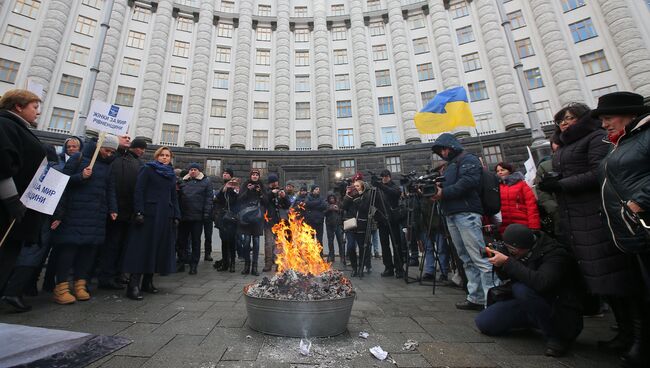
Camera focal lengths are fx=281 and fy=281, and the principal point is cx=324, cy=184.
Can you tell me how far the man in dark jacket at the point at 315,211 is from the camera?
8922mm

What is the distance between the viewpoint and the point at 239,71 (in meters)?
24.9

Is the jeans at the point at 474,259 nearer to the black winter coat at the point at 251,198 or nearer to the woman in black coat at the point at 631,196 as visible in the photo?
the woman in black coat at the point at 631,196

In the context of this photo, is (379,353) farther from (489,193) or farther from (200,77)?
(200,77)

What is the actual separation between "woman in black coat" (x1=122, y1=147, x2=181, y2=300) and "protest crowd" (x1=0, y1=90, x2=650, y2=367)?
17mm

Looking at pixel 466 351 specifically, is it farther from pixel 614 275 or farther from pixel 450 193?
pixel 450 193

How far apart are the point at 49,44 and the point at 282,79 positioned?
1700 cm

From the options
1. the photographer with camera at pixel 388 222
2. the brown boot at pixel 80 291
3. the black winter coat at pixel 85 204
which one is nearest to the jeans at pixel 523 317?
the photographer with camera at pixel 388 222

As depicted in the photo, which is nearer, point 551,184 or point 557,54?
point 551,184

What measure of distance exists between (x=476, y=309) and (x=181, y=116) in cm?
2514

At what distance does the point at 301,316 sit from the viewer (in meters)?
2.85

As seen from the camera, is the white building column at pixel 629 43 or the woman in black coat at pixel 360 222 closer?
the woman in black coat at pixel 360 222

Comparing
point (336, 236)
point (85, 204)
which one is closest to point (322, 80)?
point (336, 236)

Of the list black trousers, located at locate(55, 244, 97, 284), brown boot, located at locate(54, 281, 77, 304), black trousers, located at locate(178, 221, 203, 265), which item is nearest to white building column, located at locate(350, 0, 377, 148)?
black trousers, located at locate(178, 221, 203, 265)

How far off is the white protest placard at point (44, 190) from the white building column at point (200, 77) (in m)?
21.0
